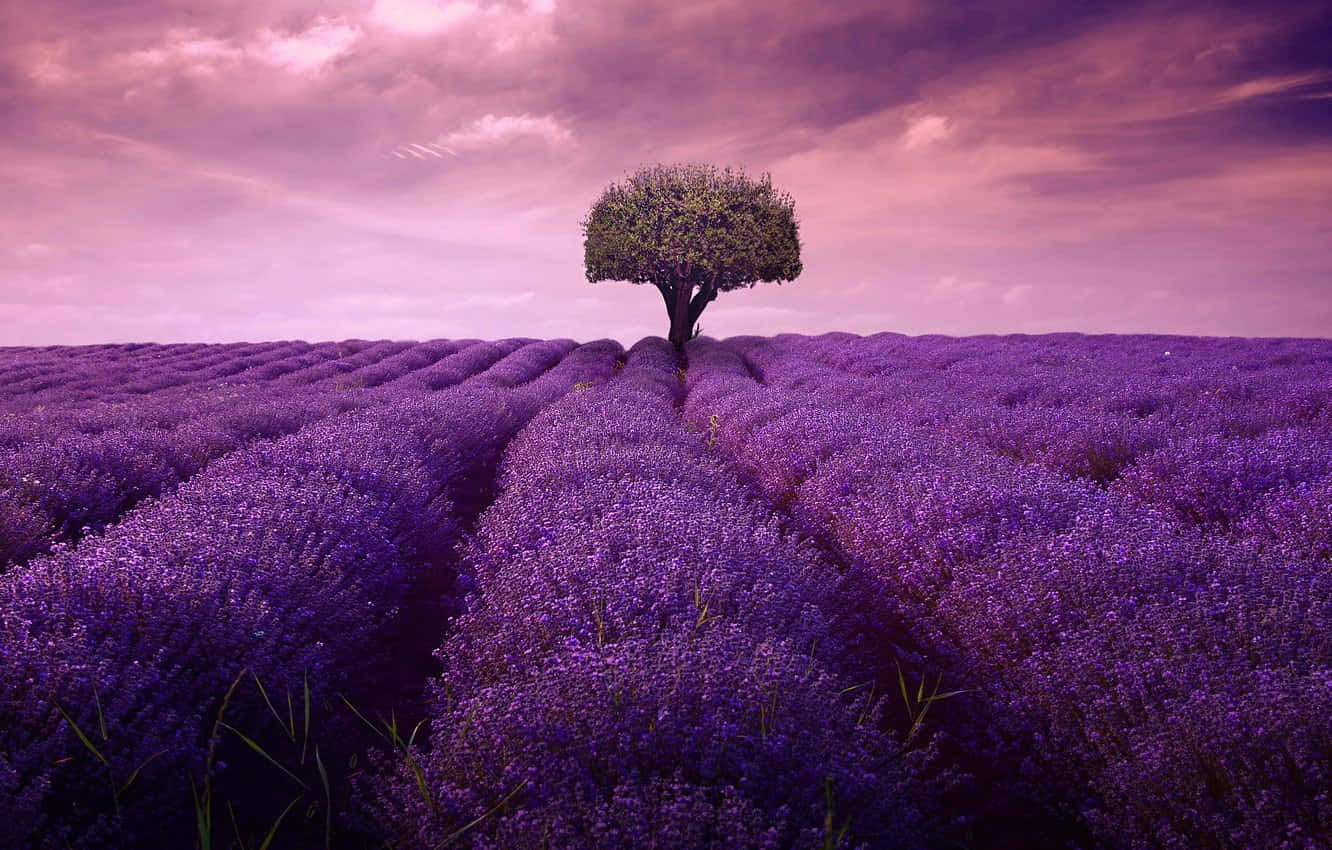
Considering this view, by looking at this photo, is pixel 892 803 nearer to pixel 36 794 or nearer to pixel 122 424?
pixel 36 794

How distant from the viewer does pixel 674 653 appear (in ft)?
5.82

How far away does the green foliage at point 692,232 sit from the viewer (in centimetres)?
1702

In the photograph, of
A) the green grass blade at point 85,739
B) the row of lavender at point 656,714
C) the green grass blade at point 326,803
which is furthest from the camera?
the green grass blade at point 326,803

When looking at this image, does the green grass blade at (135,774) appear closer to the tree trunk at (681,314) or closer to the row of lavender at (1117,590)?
the row of lavender at (1117,590)

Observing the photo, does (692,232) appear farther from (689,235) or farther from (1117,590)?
(1117,590)

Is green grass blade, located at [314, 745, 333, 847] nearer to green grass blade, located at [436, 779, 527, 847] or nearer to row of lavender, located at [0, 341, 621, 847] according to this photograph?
row of lavender, located at [0, 341, 621, 847]

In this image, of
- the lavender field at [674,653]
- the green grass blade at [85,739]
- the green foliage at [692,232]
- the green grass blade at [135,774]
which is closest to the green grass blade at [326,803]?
the lavender field at [674,653]

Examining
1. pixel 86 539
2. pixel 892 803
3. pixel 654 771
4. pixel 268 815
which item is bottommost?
pixel 268 815

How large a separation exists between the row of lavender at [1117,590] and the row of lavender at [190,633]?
2.00 m

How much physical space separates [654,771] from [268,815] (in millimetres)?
1325

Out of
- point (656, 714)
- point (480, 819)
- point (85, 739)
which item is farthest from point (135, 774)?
point (656, 714)

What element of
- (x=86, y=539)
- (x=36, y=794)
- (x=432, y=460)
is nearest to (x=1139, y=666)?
(x=36, y=794)

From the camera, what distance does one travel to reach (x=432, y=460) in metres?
5.35

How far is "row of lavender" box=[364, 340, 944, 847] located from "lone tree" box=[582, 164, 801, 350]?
1492 centimetres
